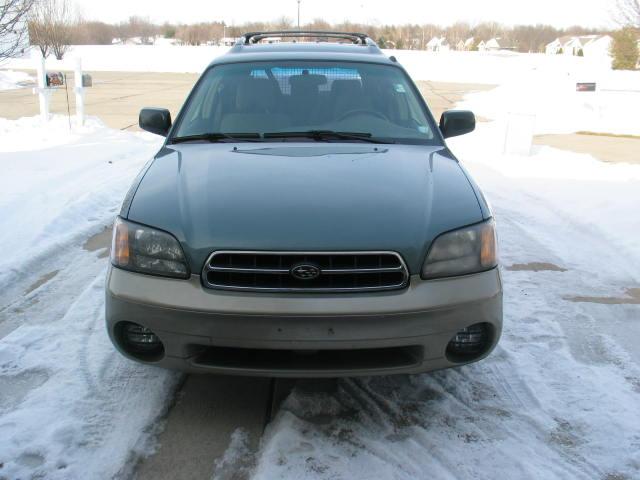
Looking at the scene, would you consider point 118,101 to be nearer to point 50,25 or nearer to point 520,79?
point 50,25

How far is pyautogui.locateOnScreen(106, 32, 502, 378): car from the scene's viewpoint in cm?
255

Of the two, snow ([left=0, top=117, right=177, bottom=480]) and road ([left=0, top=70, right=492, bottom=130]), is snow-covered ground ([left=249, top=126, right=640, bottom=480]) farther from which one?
road ([left=0, top=70, right=492, bottom=130])

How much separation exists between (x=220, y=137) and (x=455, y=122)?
163 centimetres

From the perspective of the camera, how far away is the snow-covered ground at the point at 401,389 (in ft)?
8.63

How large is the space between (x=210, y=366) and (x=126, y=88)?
2625 cm

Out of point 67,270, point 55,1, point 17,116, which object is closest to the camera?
point 67,270

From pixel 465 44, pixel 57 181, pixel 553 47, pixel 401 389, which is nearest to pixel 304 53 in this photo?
pixel 401 389

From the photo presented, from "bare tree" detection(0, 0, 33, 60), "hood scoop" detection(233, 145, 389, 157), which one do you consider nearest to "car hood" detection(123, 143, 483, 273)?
"hood scoop" detection(233, 145, 389, 157)

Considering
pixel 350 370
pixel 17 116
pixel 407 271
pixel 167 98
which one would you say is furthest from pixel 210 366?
pixel 167 98

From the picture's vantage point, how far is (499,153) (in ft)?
36.1

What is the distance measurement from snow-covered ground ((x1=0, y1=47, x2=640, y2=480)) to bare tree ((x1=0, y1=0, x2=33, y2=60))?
4107 millimetres

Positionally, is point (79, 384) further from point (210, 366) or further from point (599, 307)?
point (599, 307)

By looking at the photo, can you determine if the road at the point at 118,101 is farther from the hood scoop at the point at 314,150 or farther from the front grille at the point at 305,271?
the front grille at the point at 305,271

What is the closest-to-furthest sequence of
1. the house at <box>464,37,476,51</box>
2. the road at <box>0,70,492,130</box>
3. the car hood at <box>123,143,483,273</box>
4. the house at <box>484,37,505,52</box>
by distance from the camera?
the car hood at <box>123,143,483,273</box> → the road at <box>0,70,492,130</box> → the house at <box>464,37,476,51</box> → the house at <box>484,37,505,52</box>
